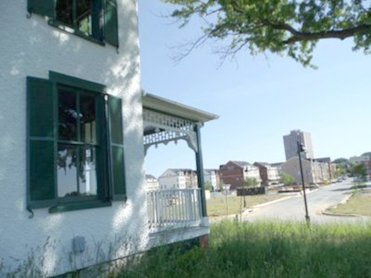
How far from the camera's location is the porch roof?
8.55m

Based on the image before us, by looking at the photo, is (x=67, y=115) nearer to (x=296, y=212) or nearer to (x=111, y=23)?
(x=111, y=23)

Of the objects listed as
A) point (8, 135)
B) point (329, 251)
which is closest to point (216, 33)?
point (329, 251)

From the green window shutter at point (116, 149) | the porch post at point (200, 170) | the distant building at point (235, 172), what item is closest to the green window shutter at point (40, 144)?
the green window shutter at point (116, 149)

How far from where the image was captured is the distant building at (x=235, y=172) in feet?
363

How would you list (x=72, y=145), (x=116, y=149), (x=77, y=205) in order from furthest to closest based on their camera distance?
(x=116, y=149) → (x=72, y=145) → (x=77, y=205)

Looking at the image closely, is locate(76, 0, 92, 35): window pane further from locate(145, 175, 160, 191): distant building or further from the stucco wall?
locate(145, 175, 160, 191): distant building

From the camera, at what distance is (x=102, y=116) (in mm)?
6598

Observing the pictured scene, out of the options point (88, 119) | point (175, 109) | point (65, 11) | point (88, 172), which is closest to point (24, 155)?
point (88, 172)

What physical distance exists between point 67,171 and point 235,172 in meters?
109

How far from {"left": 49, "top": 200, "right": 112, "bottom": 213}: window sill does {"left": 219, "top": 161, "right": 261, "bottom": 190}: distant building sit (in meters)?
104

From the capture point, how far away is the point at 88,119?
6.45m

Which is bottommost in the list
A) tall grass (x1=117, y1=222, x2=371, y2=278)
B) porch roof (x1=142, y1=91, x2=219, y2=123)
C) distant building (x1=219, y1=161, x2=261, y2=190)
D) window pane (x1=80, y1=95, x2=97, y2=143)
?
tall grass (x1=117, y1=222, x2=371, y2=278)

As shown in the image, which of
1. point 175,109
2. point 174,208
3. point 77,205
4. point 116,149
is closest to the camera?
point 77,205

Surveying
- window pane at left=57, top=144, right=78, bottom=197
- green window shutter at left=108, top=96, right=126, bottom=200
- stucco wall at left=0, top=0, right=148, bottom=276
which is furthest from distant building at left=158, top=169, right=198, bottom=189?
window pane at left=57, top=144, right=78, bottom=197
